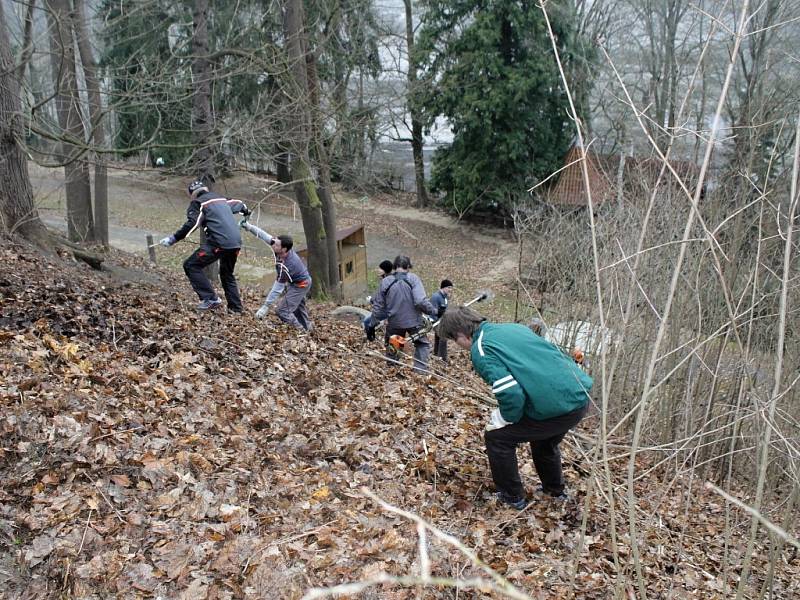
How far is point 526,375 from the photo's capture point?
14.0 ft

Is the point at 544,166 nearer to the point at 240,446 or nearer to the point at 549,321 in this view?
the point at 549,321

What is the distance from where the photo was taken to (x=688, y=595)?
13.9 feet

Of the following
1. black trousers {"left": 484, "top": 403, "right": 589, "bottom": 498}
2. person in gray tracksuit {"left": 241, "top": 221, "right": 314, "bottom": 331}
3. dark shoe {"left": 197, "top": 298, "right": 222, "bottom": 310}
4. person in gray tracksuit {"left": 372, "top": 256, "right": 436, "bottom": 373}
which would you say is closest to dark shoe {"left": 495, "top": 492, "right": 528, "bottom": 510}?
black trousers {"left": 484, "top": 403, "right": 589, "bottom": 498}

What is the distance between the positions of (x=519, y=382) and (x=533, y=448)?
83cm

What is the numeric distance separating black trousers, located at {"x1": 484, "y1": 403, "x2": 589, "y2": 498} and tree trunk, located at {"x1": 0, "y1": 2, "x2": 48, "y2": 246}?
247 inches

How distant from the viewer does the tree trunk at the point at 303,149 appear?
468 inches

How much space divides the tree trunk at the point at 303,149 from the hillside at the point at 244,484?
556 cm

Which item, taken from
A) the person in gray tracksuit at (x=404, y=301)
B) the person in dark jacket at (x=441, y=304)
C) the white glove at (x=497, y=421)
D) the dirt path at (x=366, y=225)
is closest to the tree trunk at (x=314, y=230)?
the dirt path at (x=366, y=225)

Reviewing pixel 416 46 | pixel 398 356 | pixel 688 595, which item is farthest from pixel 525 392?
pixel 416 46

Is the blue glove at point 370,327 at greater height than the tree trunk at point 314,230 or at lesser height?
lesser

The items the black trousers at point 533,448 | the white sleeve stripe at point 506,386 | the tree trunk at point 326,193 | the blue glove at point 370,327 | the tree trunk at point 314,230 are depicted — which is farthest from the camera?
the tree trunk at point 314,230

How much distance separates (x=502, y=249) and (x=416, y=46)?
9791mm

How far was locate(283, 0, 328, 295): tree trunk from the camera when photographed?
1189cm

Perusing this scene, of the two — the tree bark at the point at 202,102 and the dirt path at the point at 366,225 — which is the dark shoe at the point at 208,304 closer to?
the tree bark at the point at 202,102
